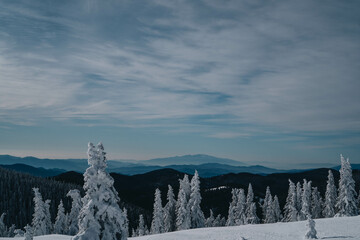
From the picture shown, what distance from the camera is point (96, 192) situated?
16.3 m

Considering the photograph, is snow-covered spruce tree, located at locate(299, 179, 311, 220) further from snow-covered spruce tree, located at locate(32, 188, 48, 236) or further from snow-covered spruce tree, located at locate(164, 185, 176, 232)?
snow-covered spruce tree, located at locate(32, 188, 48, 236)

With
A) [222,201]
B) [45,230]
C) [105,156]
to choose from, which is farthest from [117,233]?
[222,201]

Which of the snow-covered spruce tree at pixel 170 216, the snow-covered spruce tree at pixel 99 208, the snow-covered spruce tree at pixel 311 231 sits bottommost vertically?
the snow-covered spruce tree at pixel 170 216

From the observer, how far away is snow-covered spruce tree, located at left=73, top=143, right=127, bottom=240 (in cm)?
1599

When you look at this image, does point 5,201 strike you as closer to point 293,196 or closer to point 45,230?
point 45,230

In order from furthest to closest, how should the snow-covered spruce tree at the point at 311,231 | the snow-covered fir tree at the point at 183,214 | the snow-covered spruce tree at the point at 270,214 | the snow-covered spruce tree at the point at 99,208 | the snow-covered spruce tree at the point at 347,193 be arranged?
the snow-covered spruce tree at the point at 270,214
the snow-covered fir tree at the point at 183,214
the snow-covered spruce tree at the point at 347,193
the snow-covered spruce tree at the point at 311,231
the snow-covered spruce tree at the point at 99,208

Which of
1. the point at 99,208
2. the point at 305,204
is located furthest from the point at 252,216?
the point at 99,208

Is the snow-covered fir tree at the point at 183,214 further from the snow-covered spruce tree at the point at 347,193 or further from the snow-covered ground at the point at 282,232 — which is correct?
the snow-covered spruce tree at the point at 347,193

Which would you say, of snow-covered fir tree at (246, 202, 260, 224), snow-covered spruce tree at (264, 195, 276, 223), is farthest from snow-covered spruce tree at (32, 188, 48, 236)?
snow-covered spruce tree at (264, 195, 276, 223)

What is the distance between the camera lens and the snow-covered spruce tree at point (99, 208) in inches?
630

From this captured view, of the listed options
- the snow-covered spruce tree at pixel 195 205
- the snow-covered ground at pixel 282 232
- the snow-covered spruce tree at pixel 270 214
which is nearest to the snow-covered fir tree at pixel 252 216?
the snow-covered spruce tree at pixel 270 214

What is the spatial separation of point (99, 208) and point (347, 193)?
44.3 meters

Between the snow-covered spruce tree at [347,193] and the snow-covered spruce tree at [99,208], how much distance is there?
41940 mm

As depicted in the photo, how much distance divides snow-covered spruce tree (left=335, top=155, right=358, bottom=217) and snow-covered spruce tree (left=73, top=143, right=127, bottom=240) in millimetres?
41940
